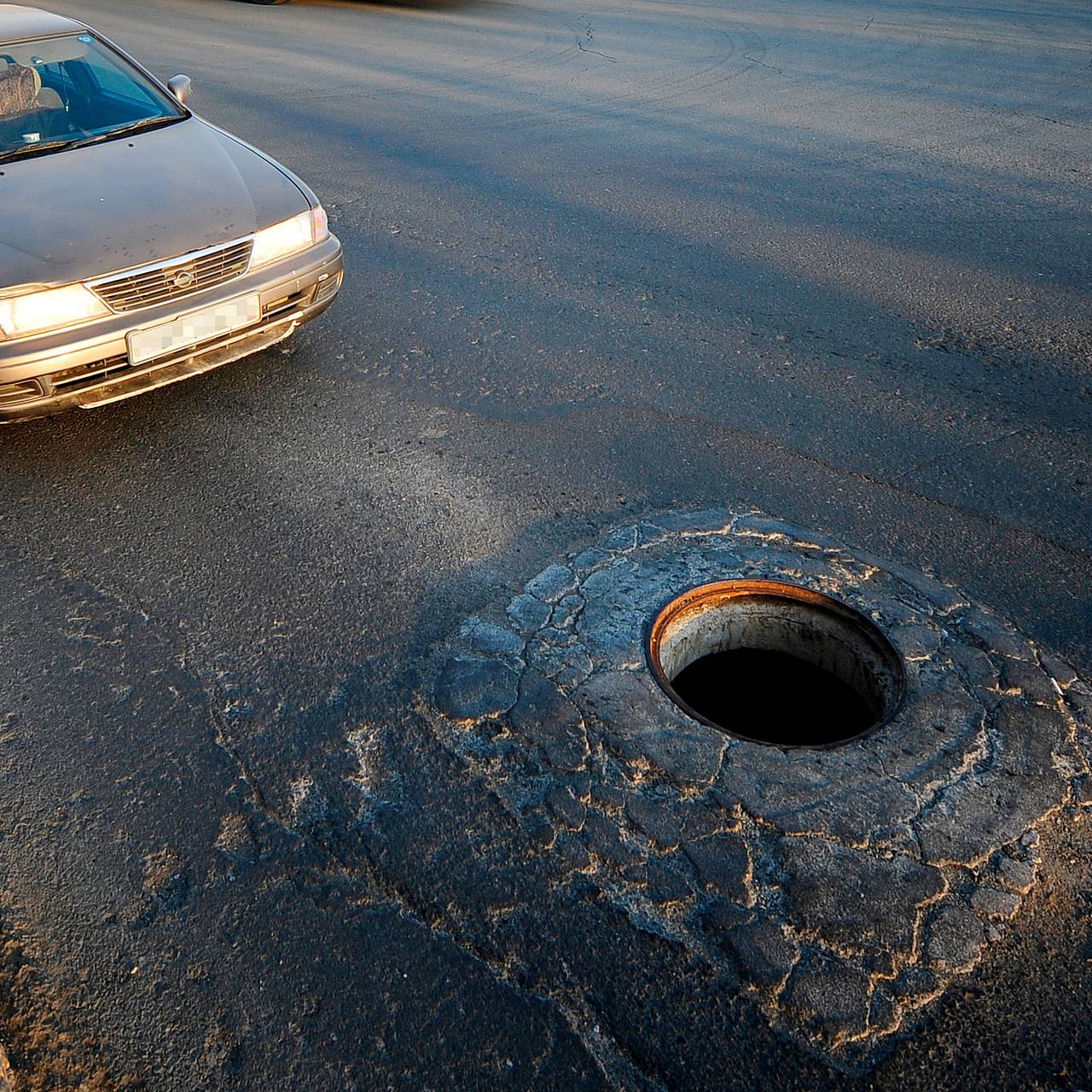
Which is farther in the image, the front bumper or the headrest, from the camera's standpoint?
the headrest

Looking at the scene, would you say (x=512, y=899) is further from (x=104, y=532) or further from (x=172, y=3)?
(x=172, y=3)

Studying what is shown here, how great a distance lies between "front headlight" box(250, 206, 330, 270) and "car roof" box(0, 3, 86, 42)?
7.39 feet

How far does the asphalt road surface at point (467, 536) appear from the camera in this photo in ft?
7.45

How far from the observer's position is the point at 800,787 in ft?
8.99

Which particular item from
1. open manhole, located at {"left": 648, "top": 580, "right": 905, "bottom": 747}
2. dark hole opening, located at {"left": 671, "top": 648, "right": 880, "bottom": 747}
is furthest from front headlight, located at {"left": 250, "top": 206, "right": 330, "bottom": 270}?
dark hole opening, located at {"left": 671, "top": 648, "right": 880, "bottom": 747}

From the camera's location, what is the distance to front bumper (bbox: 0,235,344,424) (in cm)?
385

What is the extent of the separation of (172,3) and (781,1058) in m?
18.5

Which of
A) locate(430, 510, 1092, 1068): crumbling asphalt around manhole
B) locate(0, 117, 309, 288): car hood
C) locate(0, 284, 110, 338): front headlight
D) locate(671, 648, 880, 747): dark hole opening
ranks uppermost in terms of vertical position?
locate(0, 117, 309, 288): car hood

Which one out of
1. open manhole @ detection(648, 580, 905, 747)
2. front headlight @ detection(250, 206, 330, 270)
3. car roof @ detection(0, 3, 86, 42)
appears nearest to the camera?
open manhole @ detection(648, 580, 905, 747)

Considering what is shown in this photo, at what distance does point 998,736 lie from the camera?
289 centimetres

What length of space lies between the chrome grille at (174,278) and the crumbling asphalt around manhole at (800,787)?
82.2 inches

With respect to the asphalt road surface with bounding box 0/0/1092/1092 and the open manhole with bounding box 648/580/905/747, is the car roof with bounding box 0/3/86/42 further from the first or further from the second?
the open manhole with bounding box 648/580/905/747

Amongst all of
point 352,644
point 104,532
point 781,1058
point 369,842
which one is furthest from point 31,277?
point 781,1058

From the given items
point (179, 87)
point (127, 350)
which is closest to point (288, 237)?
point (127, 350)
